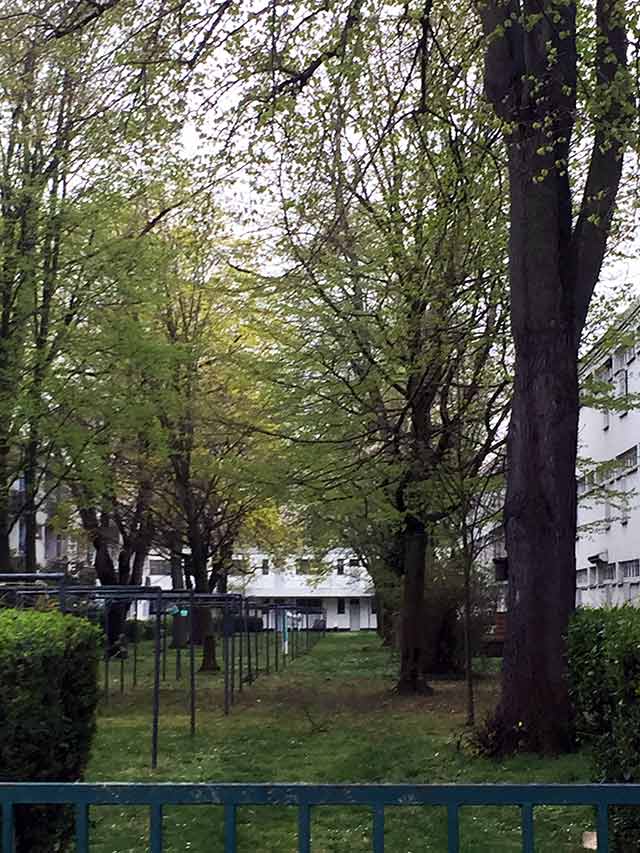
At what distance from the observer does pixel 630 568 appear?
37.4 meters

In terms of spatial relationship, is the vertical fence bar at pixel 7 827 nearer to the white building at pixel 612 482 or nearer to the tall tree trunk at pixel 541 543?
the tall tree trunk at pixel 541 543

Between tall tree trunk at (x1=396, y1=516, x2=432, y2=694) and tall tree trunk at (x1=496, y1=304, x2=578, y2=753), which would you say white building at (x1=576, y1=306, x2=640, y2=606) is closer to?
tall tree trunk at (x1=396, y1=516, x2=432, y2=694)

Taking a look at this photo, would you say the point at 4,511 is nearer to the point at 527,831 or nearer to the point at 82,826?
the point at 82,826

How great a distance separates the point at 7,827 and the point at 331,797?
0.96 metres

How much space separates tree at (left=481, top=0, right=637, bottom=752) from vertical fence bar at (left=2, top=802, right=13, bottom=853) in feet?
31.6

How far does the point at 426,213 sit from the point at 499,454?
5.02m

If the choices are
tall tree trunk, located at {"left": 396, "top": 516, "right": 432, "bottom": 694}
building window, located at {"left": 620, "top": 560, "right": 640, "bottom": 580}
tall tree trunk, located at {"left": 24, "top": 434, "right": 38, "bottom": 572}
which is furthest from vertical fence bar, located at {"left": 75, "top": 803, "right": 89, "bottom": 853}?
building window, located at {"left": 620, "top": 560, "right": 640, "bottom": 580}

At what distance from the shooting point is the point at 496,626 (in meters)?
28.9

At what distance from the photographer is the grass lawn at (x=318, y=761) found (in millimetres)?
9102

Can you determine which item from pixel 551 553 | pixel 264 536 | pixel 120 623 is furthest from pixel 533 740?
pixel 264 536

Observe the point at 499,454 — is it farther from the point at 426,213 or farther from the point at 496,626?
the point at 496,626

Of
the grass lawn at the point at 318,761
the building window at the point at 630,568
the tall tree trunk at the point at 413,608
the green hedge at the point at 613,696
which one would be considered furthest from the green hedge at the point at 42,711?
the building window at the point at 630,568

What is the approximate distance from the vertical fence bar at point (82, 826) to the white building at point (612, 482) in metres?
17.9

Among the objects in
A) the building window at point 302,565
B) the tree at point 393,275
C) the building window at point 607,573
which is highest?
the tree at point 393,275
